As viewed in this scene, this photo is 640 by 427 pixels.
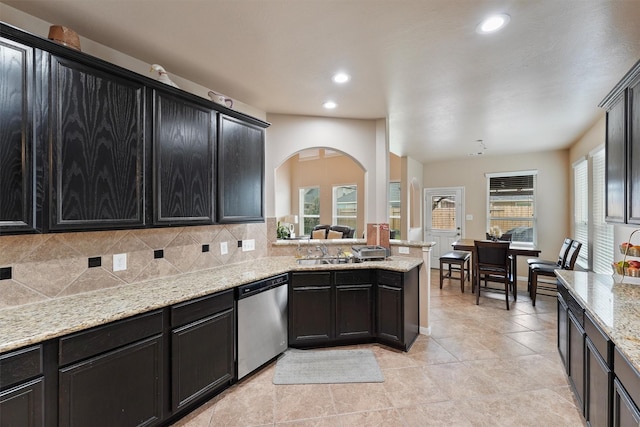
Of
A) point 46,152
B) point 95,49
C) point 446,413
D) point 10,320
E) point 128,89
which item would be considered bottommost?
point 446,413

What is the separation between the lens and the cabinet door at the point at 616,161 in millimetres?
1960

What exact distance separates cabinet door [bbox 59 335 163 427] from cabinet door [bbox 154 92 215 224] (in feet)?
2.95

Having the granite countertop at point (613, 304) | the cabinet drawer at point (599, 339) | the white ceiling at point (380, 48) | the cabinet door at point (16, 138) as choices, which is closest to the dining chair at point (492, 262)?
the granite countertop at point (613, 304)

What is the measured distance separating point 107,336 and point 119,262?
742mm

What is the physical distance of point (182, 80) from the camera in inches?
106

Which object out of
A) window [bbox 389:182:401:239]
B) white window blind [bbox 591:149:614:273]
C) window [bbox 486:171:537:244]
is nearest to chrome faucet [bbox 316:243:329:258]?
white window blind [bbox 591:149:614:273]

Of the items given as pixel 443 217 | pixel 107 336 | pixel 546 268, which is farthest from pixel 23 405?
pixel 443 217

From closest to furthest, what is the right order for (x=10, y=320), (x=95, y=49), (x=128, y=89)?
1. (x=10, y=320)
2. (x=128, y=89)
3. (x=95, y=49)

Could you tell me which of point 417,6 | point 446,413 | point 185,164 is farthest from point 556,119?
point 185,164

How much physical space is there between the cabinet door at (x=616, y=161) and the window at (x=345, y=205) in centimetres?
558

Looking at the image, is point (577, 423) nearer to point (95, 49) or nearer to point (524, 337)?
point (524, 337)

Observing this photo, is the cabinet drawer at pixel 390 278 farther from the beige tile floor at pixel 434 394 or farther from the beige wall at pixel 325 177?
the beige wall at pixel 325 177

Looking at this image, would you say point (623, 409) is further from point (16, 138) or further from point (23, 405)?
point (16, 138)

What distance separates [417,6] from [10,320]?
112 inches
